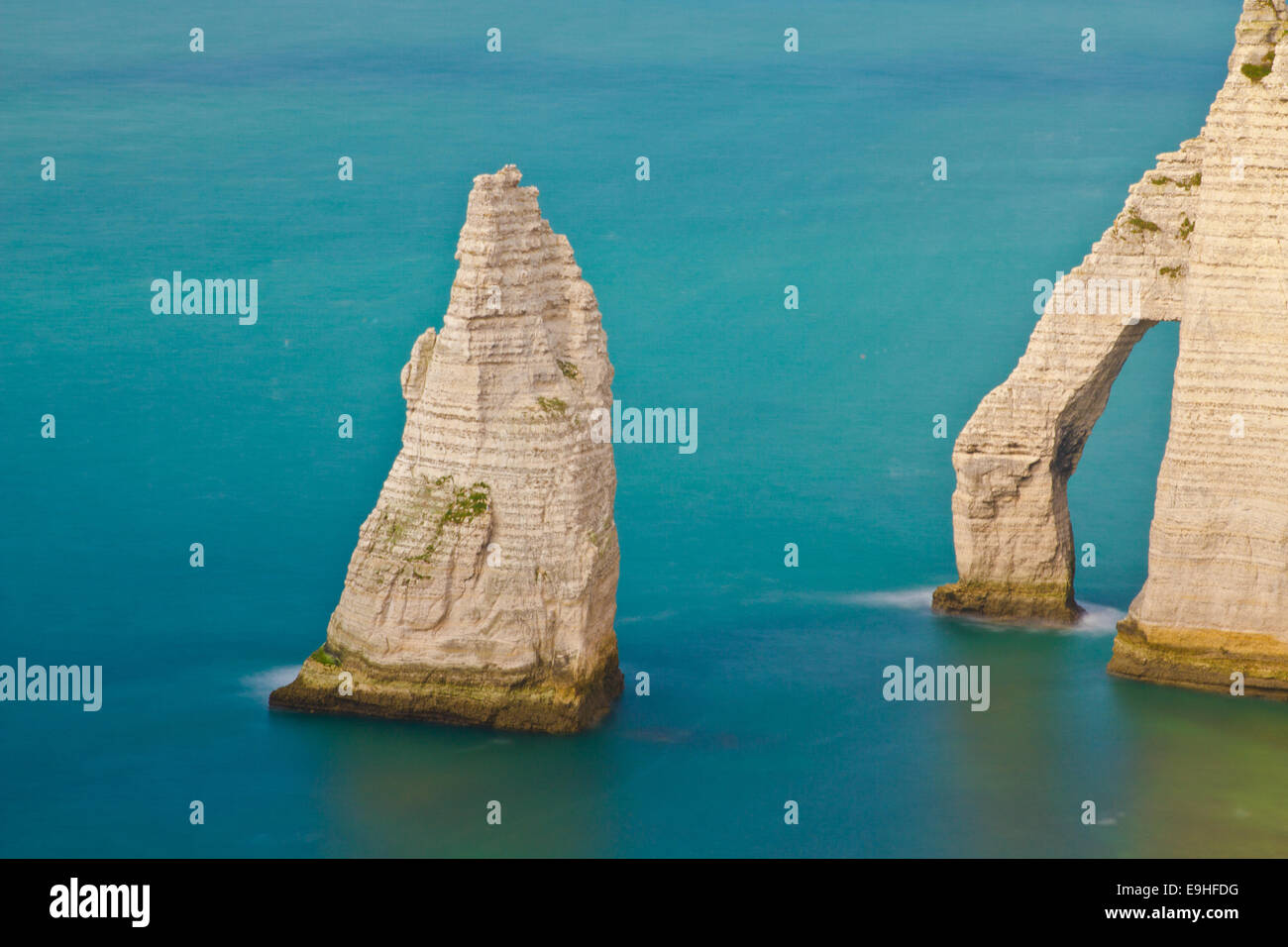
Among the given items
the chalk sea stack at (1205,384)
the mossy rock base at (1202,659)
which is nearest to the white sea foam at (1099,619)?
the mossy rock base at (1202,659)

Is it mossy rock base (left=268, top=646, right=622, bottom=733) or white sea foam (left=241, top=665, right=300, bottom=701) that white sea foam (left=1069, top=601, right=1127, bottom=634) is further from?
white sea foam (left=241, top=665, right=300, bottom=701)

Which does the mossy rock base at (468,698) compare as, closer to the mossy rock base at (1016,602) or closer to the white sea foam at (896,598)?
the white sea foam at (896,598)

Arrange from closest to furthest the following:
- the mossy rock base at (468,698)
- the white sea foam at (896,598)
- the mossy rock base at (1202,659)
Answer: the mossy rock base at (468,698) → the mossy rock base at (1202,659) → the white sea foam at (896,598)

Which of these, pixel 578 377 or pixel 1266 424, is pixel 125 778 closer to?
pixel 578 377

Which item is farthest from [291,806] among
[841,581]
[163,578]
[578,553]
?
[841,581]

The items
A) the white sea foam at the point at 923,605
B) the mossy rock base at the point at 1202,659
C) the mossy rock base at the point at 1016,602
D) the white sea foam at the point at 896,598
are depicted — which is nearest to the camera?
the mossy rock base at the point at 1202,659

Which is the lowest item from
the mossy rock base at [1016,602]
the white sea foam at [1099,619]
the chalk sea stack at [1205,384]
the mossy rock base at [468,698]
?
the mossy rock base at [468,698]

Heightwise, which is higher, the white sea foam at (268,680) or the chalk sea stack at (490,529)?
the chalk sea stack at (490,529)

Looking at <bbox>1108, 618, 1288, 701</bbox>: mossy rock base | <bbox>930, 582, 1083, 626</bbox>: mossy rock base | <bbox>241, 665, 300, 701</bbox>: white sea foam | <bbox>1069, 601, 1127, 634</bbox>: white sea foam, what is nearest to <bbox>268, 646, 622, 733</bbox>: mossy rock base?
<bbox>241, 665, 300, 701</bbox>: white sea foam

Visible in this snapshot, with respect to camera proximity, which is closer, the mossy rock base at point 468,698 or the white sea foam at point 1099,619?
the mossy rock base at point 468,698
